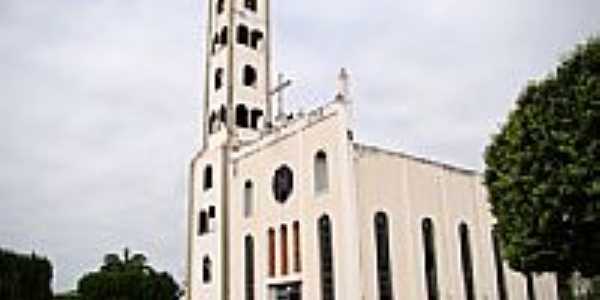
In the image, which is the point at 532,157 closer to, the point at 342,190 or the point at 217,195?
the point at 342,190

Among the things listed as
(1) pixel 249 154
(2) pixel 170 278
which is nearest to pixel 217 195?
(1) pixel 249 154

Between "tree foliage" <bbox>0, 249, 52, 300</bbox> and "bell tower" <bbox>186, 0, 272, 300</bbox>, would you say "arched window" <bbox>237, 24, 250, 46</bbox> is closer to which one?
"bell tower" <bbox>186, 0, 272, 300</bbox>

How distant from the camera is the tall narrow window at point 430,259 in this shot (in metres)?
33.2

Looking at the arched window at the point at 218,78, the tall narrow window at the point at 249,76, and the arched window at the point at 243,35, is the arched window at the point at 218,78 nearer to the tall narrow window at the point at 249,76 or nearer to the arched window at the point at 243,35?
the tall narrow window at the point at 249,76

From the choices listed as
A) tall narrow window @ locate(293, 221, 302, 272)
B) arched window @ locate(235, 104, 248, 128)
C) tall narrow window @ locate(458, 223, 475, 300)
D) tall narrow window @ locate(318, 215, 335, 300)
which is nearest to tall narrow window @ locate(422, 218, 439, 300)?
tall narrow window @ locate(458, 223, 475, 300)

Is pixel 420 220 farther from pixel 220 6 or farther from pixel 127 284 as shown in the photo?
pixel 127 284

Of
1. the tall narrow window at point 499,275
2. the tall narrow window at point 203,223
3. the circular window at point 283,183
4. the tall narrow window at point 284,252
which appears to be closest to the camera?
the tall narrow window at point 284,252

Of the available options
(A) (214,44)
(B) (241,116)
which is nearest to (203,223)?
(B) (241,116)

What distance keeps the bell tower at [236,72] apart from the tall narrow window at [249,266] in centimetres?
639

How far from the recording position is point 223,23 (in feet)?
141

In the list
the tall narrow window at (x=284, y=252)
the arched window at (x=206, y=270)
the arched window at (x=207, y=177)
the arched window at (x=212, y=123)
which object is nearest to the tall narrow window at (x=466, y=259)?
the tall narrow window at (x=284, y=252)

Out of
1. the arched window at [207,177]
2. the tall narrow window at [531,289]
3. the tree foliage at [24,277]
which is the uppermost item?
the arched window at [207,177]

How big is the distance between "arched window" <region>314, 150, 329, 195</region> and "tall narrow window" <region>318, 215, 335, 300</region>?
1.61 m

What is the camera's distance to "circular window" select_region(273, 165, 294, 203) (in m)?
34.9
